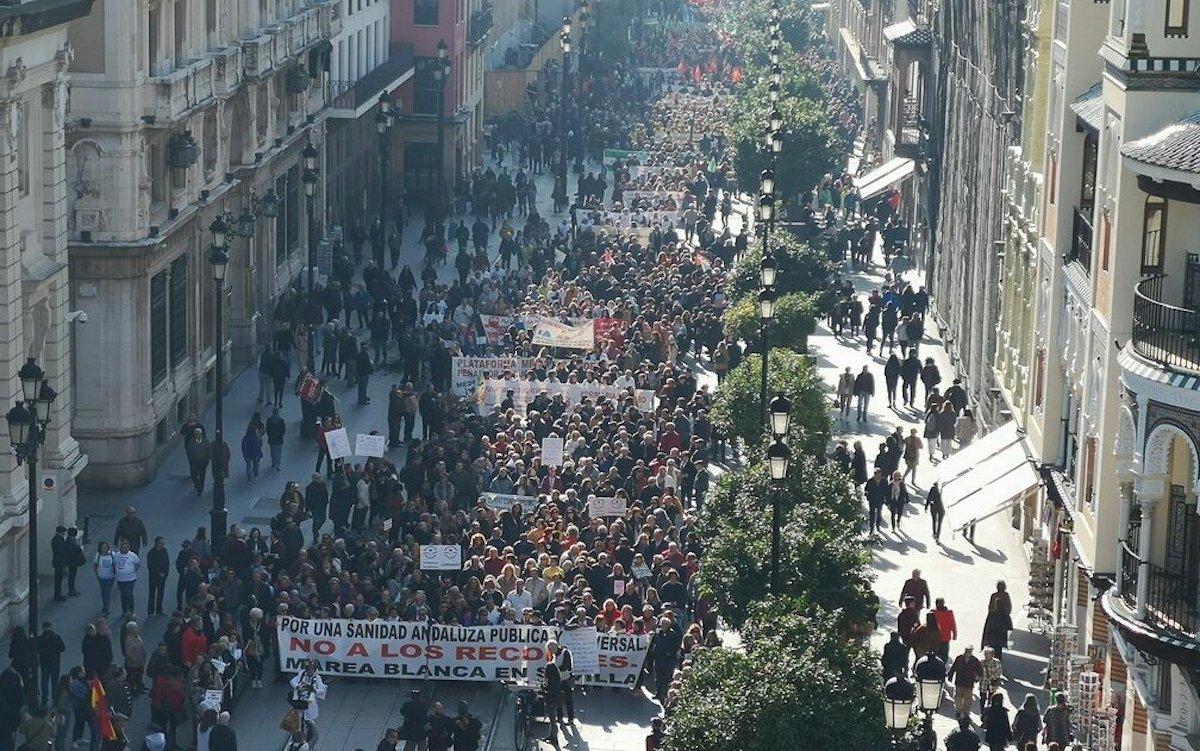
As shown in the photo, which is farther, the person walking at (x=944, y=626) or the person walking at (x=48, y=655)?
the person walking at (x=944, y=626)

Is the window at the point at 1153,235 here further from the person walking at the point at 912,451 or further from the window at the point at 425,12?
the window at the point at 425,12

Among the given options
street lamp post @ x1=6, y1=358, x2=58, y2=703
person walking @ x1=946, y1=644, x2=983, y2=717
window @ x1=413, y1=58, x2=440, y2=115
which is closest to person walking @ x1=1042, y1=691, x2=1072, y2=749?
person walking @ x1=946, y1=644, x2=983, y2=717

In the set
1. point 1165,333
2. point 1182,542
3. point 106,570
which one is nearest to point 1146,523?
point 1182,542

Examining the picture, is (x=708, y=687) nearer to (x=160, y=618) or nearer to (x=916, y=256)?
(x=160, y=618)

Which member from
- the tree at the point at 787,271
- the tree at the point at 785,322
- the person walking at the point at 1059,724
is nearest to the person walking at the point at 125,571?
the person walking at the point at 1059,724

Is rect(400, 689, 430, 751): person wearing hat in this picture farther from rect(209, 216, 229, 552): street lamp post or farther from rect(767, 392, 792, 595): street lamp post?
rect(209, 216, 229, 552): street lamp post

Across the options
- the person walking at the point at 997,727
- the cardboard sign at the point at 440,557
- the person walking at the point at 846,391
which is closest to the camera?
the person walking at the point at 997,727

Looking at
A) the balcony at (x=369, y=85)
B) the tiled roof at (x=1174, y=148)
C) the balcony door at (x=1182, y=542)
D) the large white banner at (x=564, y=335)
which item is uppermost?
the tiled roof at (x=1174, y=148)

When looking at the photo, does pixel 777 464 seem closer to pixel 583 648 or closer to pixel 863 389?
pixel 583 648
